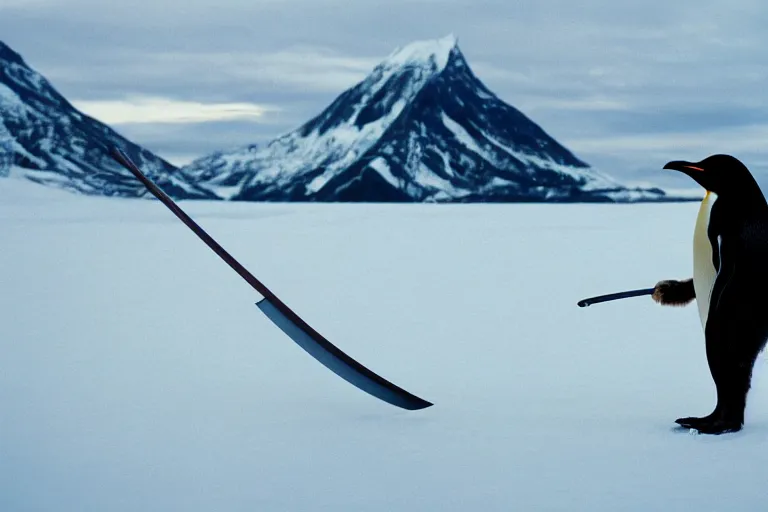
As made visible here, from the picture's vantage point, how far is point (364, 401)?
356 centimetres

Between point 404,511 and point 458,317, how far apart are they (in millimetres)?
3714

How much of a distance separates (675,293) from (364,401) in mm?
1117

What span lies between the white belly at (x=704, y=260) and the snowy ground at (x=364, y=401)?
0.33 m

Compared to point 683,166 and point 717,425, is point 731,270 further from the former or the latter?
point 717,425

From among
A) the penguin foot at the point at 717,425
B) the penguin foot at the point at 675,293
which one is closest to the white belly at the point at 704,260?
the penguin foot at the point at 675,293

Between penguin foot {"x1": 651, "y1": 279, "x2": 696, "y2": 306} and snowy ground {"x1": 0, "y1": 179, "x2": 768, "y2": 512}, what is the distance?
0.34m

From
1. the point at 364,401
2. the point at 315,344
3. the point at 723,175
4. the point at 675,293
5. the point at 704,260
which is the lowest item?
the point at 364,401

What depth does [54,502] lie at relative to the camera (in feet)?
8.30

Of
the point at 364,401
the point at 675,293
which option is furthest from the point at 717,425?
the point at 364,401

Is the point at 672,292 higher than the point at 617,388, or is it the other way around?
the point at 672,292

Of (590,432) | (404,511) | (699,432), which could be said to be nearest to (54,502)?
(404,511)

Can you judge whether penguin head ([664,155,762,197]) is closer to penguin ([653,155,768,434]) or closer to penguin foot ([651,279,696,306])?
penguin ([653,155,768,434])

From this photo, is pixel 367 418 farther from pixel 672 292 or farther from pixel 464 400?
pixel 672 292

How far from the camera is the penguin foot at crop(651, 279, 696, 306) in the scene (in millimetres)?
3127
